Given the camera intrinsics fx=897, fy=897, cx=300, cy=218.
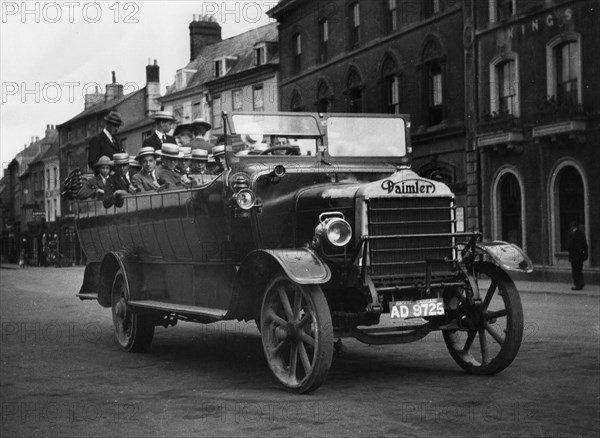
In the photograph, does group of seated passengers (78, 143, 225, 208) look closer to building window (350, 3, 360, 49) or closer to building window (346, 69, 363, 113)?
building window (346, 69, 363, 113)

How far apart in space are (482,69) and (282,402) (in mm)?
21125

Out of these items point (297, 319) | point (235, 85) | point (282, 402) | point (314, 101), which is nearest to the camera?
point (282, 402)

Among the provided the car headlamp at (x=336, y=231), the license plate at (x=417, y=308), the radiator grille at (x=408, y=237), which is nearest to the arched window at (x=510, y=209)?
the radiator grille at (x=408, y=237)

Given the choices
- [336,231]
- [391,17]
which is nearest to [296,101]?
[391,17]

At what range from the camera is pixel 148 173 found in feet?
34.2

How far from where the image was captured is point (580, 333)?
36.1 ft

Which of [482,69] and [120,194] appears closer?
[120,194]

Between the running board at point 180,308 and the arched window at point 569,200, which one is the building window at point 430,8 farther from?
the running board at point 180,308

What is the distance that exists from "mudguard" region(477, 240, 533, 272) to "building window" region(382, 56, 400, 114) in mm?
23080

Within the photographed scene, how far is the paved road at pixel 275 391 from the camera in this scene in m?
5.92

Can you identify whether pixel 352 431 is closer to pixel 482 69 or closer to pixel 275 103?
pixel 482 69

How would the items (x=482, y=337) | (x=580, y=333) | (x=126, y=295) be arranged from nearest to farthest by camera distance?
(x=482, y=337) < (x=126, y=295) < (x=580, y=333)

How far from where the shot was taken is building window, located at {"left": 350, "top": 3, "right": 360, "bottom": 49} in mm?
33625

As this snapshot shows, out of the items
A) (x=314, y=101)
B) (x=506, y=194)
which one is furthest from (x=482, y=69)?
(x=314, y=101)
